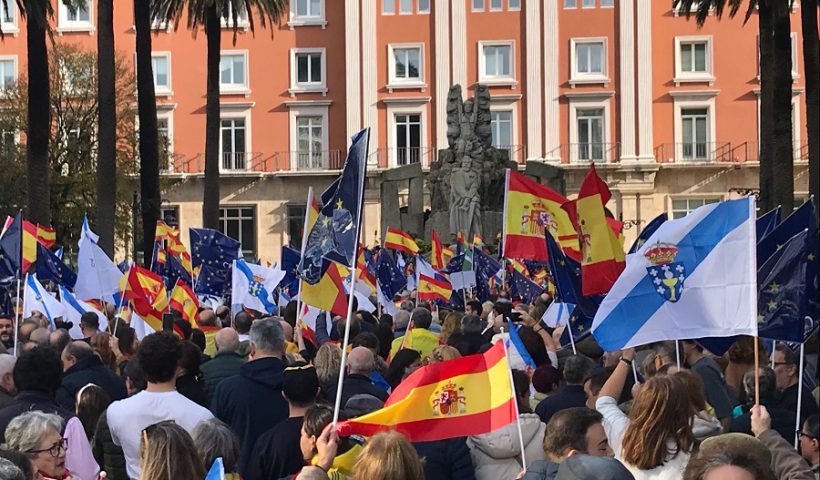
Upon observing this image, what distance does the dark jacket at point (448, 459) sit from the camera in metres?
7.09

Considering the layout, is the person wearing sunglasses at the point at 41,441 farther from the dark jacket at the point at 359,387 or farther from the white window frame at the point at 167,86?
the white window frame at the point at 167,86

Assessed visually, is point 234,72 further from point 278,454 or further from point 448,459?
point 278,454

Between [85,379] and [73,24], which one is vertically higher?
[73,24]

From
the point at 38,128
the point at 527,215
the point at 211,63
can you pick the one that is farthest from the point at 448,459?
the point at 211,63

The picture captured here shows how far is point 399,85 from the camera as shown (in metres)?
61.2

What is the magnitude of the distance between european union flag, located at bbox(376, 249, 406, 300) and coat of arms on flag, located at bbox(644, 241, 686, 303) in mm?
12753

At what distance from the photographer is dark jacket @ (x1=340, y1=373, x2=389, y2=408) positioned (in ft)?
27.8

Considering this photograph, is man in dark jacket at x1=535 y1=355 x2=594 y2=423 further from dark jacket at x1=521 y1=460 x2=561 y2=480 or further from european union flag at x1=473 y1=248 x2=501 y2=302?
european union flag at x1=473 y1=248 x2=501 y2=302

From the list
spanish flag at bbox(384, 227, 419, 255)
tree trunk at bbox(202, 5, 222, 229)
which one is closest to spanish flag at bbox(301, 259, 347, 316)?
spanish flag at bbox(384, 227, 419, 255)

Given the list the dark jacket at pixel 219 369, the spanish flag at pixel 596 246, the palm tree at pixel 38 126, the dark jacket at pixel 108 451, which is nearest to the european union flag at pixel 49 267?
the palm tree at pixel 38 126

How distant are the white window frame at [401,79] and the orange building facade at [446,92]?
0.08m

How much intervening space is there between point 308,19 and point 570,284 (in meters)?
52.5

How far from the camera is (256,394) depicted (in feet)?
26.0

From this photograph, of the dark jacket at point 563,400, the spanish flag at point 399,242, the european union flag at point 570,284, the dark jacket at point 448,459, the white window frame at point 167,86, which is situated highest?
the white window frame at point 167,86
